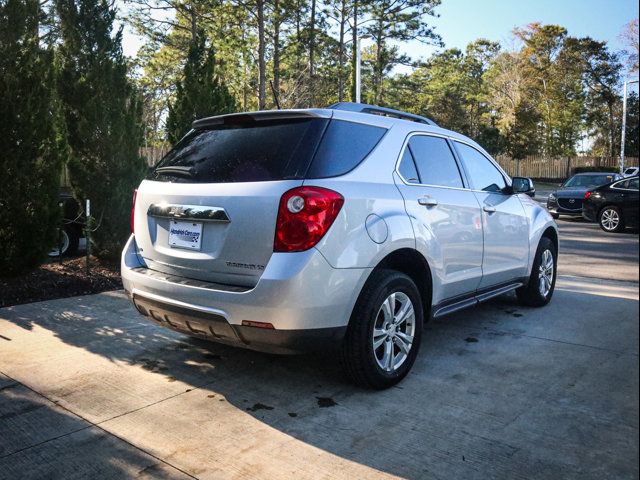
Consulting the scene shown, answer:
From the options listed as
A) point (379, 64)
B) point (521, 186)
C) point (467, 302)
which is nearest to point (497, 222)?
point (521, 186)

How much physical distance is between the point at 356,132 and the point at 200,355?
6.82 feet

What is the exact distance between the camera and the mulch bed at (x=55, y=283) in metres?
5.93

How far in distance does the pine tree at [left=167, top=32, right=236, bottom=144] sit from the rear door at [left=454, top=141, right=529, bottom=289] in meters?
6.41

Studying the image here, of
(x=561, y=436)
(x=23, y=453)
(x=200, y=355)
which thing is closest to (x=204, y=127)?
(x=200, y=355)

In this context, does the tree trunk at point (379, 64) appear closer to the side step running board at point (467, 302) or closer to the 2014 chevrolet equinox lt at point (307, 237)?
the side step running board at point (467, 302)

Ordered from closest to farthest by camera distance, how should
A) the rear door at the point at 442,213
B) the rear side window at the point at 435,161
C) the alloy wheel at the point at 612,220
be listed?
the alloy wheel at the point at 612,220, the rear door at the point at 442,213, the rear side window at the point at 435,161

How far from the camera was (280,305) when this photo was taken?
308cm

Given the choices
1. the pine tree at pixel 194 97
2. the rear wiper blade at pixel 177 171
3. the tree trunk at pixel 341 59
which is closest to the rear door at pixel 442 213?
the rear wiper blade at pixel 177 171

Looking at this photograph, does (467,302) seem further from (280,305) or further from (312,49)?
(312,49)

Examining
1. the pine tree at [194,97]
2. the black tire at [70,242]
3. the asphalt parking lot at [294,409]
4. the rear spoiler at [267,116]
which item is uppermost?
the pine tree at [194,97]

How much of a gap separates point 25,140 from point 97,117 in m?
1.38

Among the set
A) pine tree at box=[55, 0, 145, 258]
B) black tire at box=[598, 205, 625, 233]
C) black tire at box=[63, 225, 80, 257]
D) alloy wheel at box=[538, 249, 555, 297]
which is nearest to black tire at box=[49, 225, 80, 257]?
black tire at box=[63, 225, 80, 257]

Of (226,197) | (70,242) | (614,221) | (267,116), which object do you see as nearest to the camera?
(614,221)

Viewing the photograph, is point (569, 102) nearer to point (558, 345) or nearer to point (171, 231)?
point (171, 231)
